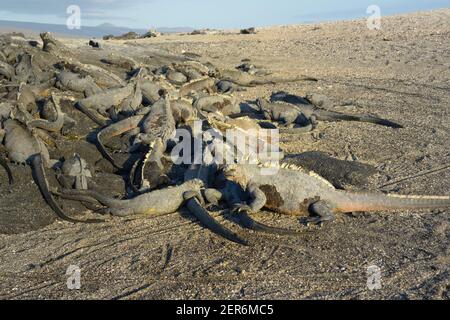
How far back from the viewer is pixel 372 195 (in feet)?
17.5

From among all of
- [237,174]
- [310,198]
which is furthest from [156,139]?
[310,198]

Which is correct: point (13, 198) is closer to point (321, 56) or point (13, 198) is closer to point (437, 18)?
point (321, 56)

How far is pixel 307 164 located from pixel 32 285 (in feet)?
11.2

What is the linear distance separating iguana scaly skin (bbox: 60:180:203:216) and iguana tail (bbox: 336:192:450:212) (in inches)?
62.9

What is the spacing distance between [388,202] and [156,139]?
3.01 metres

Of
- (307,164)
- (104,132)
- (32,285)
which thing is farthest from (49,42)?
(32,285)

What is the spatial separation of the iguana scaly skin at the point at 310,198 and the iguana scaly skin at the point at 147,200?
683mm

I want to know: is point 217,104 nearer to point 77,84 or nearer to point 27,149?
point 77,84

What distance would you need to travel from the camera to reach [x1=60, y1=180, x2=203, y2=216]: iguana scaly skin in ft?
17.6

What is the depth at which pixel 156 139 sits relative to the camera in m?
6.77

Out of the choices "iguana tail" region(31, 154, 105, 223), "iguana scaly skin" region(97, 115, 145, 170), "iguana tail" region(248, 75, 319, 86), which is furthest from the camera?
"iguana tail" region(248, 75, 319, 86)

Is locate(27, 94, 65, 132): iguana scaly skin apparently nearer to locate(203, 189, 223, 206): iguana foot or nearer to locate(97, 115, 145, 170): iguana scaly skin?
locate(97, 115, 145, 170): iguana scaly skin

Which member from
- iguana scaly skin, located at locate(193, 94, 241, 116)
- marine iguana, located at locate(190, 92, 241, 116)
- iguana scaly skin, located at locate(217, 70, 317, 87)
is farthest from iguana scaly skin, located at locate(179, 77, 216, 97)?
iguana scaly skin, located at locate(217, 70, 317, 87)

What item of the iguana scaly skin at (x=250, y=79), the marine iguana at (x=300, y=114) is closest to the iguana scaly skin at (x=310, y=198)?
the marine iguana at (x=300, y=114)
